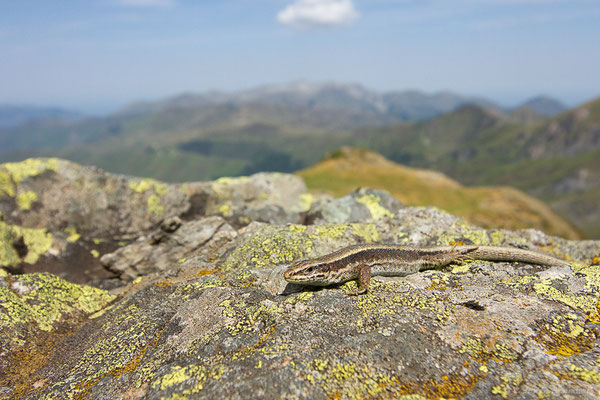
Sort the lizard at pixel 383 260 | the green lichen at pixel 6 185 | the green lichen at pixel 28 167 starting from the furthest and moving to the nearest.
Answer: the green lichen at pixel 28 167, the green lichen at pixel 6 185, the lizard at pixel 383 260

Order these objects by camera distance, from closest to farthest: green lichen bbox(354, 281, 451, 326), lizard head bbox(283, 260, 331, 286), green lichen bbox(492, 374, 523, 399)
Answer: green lichen bbox(492, 374, 523, 399) < green lichen bbox(354, 281, 451, 326) < lizard head bbox(283, 260, 331, 286)

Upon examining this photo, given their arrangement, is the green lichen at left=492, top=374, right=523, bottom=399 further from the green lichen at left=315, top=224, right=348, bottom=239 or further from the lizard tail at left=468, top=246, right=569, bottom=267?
the green lichen at left=315, top=224, right=348, bottom=239

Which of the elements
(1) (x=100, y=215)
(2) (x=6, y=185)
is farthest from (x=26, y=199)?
(1) (x=100, y=215)

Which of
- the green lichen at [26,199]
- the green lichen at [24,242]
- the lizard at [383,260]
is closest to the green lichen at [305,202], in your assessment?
the lizard at [383,260]

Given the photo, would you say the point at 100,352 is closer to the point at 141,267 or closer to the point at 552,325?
the point at 141,267

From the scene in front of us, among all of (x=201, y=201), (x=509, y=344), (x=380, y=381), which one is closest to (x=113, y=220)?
(x=201, y=201)

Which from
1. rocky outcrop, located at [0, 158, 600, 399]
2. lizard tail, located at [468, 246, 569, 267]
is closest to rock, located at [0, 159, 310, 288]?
rocky outcrop, located at [0, 158, 600, 399]

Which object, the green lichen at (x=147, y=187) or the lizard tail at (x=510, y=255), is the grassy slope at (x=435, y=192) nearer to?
the lizard tail at (x=510, y=255)
